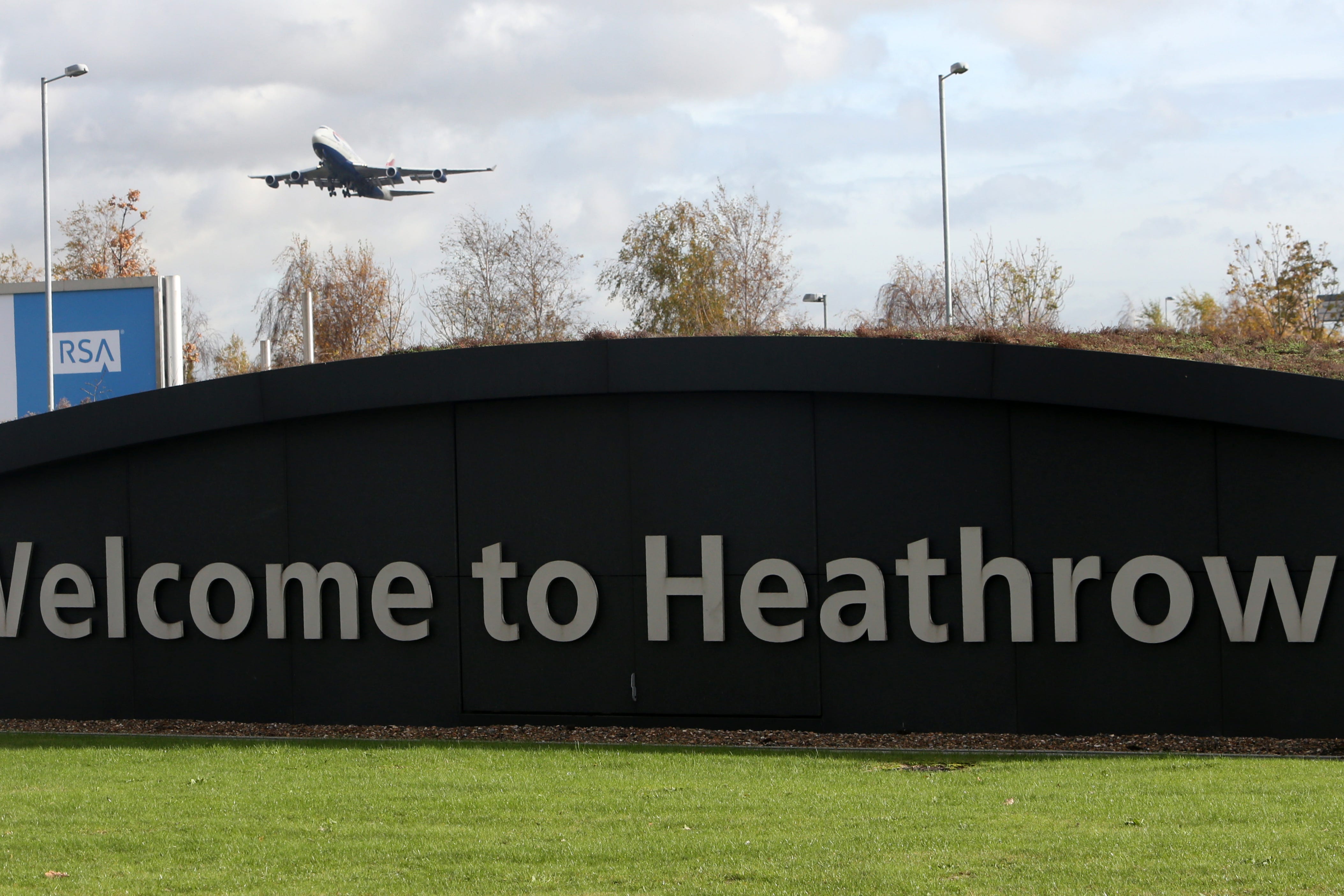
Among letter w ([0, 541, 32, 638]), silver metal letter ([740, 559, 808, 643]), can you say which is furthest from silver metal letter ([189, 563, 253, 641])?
silver metal letter ([740, 559, 808, 643])

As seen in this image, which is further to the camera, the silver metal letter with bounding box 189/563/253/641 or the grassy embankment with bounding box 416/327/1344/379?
the grassy embankment with bounding box 416/327/1344/379

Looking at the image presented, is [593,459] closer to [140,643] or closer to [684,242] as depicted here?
[140,643]

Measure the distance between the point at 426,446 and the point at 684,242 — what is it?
23.6 meters

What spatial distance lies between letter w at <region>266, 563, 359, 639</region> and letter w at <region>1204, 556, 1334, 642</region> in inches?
324

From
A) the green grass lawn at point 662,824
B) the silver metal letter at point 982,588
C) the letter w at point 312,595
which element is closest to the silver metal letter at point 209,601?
the letter w at point 312,595

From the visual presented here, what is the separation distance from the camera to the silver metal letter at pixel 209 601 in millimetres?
13492

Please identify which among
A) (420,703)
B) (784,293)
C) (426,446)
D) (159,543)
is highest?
(784,293)

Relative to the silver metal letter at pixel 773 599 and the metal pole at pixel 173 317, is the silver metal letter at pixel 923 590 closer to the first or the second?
the silver metal letter at pixel 773 599

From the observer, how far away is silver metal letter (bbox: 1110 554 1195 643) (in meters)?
11.6

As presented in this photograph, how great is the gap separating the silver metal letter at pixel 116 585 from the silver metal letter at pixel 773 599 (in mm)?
6652

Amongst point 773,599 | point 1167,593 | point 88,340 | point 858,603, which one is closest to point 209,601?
point 773,599

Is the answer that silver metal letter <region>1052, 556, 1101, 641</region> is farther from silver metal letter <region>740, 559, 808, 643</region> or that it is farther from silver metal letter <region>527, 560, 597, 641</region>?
silver metal letter <region>527, 560, 597, 641</region>

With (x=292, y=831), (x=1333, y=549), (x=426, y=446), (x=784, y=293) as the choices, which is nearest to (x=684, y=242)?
(x=784, y=293)

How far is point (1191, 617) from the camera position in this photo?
11.7 meters
